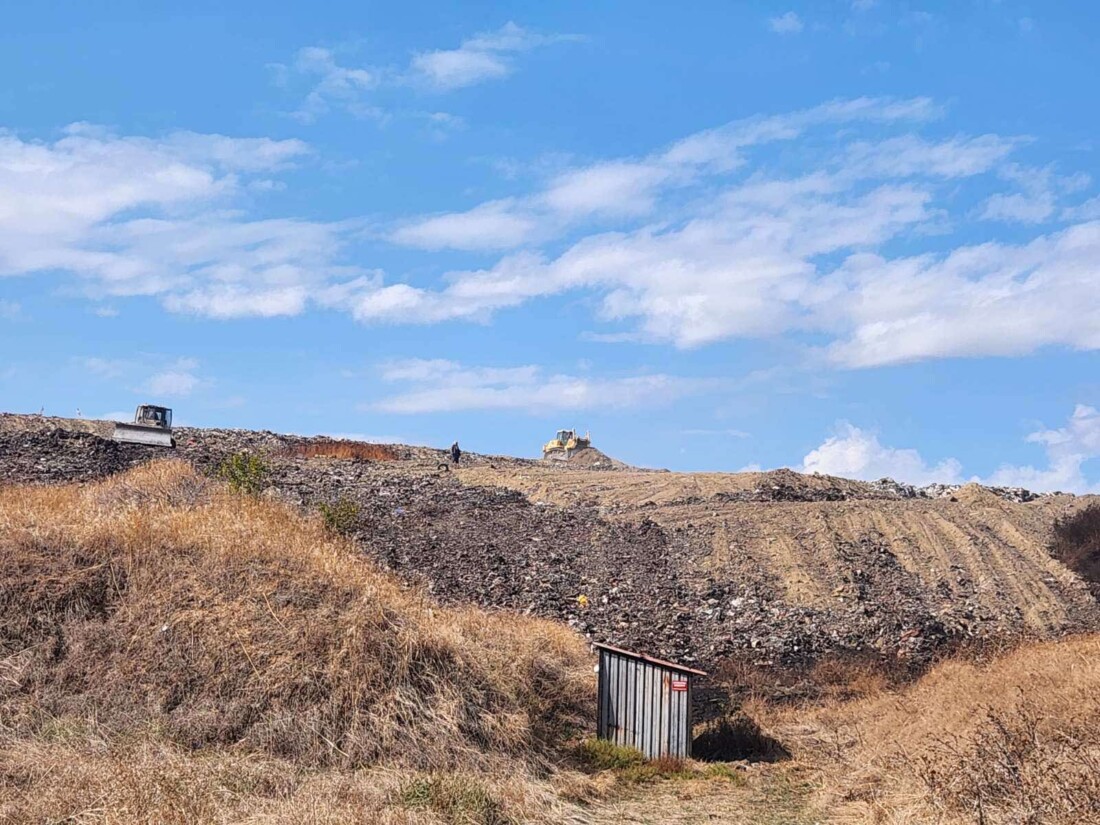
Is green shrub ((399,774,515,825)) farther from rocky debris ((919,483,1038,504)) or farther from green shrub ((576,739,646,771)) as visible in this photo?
rocky debris ((919,483,1038,504))

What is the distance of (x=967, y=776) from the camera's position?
1034cm

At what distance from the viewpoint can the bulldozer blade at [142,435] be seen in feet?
96.8

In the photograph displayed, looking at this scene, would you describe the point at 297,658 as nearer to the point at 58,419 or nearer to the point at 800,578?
the point at 800,578

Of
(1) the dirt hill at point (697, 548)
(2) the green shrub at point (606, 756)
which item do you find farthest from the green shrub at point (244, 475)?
(2) the green shrub at point (606, 756)

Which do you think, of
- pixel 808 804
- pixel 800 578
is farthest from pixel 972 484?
pixel 808 804

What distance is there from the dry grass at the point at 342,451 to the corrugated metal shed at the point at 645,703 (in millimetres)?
19940

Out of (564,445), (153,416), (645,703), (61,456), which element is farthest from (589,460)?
(645,703)

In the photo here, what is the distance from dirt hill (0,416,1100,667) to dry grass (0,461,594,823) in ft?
14.5

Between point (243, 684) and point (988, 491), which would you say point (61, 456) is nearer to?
point (243, 684)

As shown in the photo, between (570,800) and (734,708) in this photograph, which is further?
(734,708)

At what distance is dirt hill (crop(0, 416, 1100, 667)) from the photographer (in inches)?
789

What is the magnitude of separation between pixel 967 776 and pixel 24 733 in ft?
31.0

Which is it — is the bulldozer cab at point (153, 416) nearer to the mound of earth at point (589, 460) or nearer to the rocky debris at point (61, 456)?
the rocky debris at point (61, 456)

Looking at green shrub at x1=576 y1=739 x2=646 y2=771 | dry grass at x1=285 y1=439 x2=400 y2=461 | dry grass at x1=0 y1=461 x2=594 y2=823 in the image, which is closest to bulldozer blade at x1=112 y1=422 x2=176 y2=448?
dry grass at x1=285 y1=439 x2=400 y2=461
